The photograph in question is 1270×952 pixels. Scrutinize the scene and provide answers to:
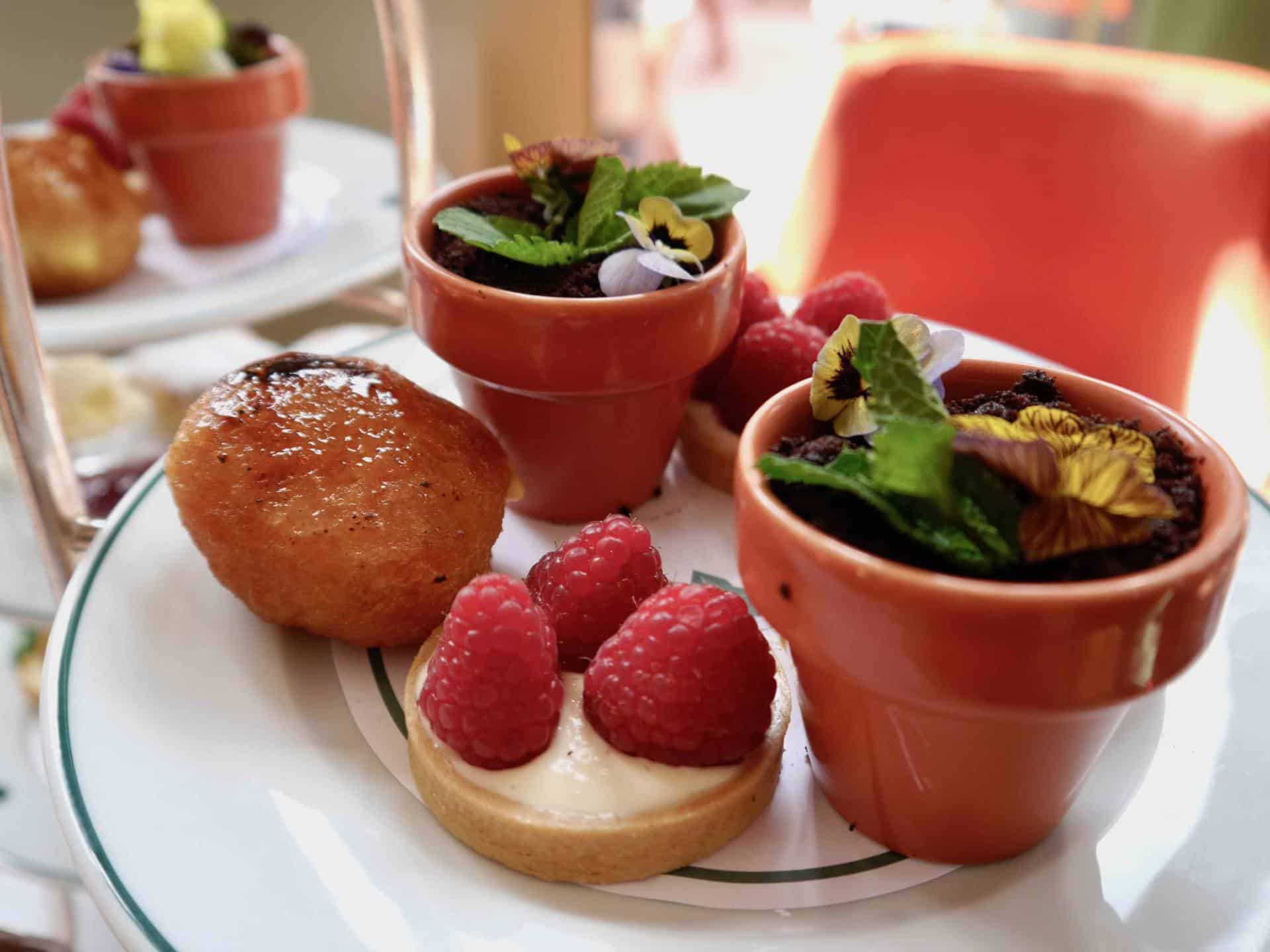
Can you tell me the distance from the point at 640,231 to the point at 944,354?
9.2 inches

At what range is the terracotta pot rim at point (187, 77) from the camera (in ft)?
3.99

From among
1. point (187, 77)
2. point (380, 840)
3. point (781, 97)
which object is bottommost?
point (781, 97)

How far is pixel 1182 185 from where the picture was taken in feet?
4.06

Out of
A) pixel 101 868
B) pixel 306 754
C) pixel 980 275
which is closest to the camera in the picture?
pixel 101 868

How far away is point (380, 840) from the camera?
591 mm

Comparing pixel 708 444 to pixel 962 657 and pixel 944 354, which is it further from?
pixel 962 657

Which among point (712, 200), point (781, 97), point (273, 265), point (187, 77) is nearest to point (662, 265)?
point (712, 200)

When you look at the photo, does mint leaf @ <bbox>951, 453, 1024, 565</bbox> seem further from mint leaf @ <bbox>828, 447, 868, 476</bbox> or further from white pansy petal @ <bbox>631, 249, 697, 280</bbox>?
white pansy petal @ <bbox>631, 249, 697, 280</bbox>

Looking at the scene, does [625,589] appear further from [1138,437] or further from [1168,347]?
[1168,347]

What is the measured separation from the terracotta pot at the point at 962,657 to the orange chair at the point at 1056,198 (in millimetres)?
739

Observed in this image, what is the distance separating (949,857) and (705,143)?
323cm

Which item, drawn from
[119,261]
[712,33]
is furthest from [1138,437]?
[712,33]

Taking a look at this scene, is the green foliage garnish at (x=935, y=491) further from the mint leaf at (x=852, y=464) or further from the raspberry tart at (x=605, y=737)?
the raspberry tart at (x=605, y=737)

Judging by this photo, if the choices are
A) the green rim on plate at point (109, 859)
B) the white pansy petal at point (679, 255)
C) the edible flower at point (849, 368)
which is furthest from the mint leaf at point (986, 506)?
the white pansy petal at point (679, 255)
